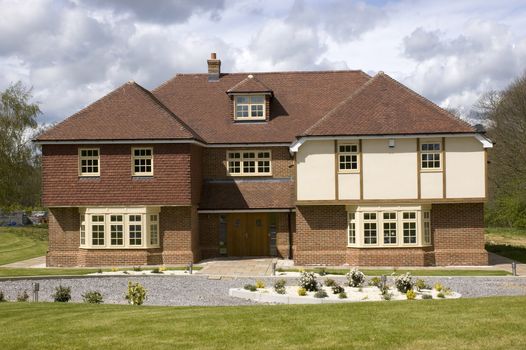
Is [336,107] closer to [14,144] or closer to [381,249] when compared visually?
[381,249]

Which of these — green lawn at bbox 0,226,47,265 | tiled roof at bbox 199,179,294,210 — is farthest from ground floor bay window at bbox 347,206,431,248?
green lawn at bbox 0,226,47,265

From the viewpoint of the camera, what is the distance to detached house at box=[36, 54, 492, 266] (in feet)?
86.8

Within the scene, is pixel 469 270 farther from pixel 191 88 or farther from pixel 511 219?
pixel 511 219

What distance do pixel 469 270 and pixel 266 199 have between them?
959 cm

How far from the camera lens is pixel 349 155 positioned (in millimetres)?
26734

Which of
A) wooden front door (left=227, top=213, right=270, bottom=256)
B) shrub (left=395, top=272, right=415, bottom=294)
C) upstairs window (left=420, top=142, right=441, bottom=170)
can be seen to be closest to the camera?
shrub (left=395, top=272, right=415, bottom=294)

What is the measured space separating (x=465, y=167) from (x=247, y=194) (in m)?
9.86

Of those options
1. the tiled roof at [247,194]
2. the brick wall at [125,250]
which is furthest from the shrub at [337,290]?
the tiled roof at [247,194]

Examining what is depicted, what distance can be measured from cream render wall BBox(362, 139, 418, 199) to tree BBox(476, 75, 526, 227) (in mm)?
23397

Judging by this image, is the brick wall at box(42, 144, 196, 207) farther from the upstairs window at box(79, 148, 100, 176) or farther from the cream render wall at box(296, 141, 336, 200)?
the cream render wall at box(296, 141, 336, 200)

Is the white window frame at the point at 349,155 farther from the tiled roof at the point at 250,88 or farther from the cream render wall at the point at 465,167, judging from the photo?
the tiled roof at the point at 250,88

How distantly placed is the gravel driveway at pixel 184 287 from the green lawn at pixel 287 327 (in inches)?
166

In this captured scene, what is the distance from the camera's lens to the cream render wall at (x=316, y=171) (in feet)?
87.3

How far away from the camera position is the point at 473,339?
405 inches
